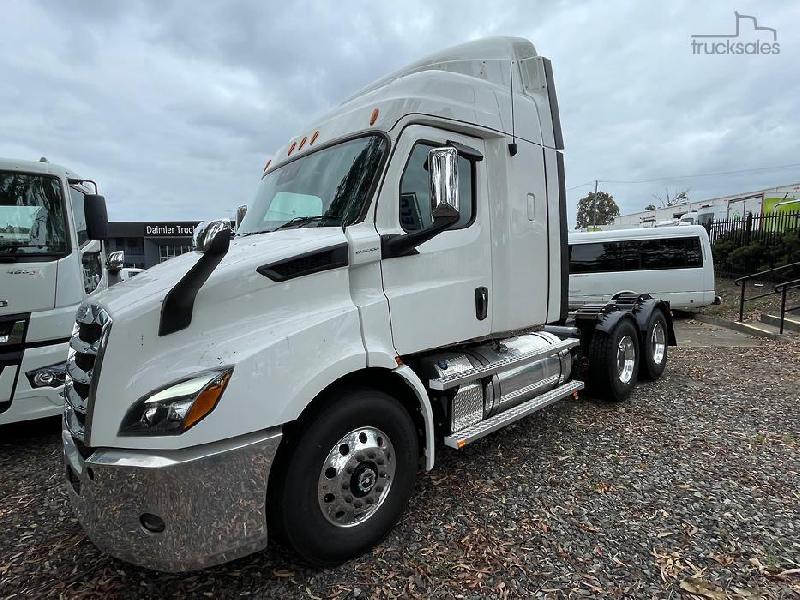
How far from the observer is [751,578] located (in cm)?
260

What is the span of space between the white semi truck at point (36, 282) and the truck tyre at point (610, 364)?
16.5 feet

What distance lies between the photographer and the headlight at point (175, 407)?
2.13 m

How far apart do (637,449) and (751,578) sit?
1.68 meters

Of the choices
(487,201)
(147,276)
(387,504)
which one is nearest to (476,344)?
(487,201)

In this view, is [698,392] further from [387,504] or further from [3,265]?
[3,265]

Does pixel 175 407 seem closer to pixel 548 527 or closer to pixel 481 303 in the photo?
pixel 481 303

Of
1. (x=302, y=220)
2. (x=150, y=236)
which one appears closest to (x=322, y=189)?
(x=302, y=220)

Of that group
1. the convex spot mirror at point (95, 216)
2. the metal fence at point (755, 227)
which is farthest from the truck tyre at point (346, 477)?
the metal fence at point (755, 227)

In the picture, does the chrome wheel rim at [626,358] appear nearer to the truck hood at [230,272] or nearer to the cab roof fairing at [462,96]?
the cab roof fairing at [462,96]

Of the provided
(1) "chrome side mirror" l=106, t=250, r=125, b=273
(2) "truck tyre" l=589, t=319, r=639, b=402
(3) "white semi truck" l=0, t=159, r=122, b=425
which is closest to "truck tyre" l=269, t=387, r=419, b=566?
(3) "white semi truck" l=0, t=159, r=122, b=425

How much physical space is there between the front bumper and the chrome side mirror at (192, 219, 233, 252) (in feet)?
2.94

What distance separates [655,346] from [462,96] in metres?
4.77

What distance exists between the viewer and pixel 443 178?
2.71 meters

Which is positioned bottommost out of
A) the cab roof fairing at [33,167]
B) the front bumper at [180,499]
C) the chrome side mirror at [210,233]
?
the front bumper at [180,499]
